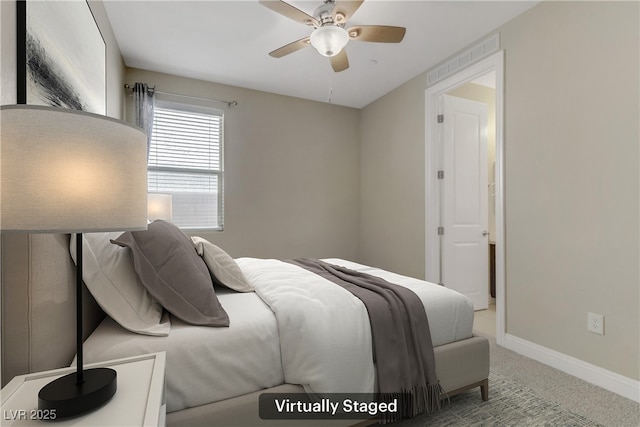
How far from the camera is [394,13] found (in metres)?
2.55

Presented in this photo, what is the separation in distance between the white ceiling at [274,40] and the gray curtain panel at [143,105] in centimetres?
27

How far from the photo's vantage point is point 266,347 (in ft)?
4.39

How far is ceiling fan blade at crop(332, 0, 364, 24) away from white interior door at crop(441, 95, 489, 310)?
72.2 inches

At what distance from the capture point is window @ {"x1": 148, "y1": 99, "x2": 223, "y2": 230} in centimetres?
367

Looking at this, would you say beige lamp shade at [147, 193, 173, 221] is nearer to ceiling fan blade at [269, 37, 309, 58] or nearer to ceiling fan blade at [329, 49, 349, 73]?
ceiling fan blade at [269, 37, 309, 58]

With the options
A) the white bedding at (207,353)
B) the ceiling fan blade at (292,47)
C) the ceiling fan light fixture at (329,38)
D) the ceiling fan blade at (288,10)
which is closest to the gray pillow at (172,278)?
the white bedding at (207,353)

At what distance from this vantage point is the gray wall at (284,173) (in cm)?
395

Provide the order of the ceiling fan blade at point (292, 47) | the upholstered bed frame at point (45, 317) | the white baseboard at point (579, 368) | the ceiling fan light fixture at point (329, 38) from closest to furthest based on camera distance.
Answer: the upholstered bed frame at point (45, 317) → the white baseboard at point (579, 368) → the ceiling fan light fixture at point (329, 38) → the ceiling fan blade at point (292, 47)

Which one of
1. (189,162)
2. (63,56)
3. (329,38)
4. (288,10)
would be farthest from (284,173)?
(63,56)

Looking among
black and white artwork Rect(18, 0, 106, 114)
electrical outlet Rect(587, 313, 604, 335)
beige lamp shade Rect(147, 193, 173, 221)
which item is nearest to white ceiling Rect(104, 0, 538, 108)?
black and white artwork Rect(18, 0, 106, 114)

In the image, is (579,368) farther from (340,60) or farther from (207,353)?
(340,60)

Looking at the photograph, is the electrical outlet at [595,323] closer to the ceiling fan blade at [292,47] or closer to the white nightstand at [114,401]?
the white nightstand at [114,401]

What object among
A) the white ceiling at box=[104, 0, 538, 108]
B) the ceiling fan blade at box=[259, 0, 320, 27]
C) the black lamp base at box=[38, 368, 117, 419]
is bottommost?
the black lamp base at box=[38, 368, 117, 419]

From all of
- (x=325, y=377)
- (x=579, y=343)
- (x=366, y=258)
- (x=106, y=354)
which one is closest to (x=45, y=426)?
(x=106, y=354)
